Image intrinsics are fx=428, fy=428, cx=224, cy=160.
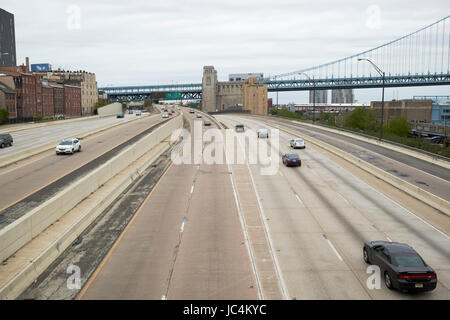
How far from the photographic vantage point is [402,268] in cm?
1381

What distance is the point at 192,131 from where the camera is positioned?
65.5 metres

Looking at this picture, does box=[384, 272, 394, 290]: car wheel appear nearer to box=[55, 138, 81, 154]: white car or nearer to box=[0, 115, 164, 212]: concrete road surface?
box=[0, 115, 164, 212]: concrete road surface

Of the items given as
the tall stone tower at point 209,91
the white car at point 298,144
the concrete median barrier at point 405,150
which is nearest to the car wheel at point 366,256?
the concrete median barrier at point 405,150

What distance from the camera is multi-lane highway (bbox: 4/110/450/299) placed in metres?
14.3

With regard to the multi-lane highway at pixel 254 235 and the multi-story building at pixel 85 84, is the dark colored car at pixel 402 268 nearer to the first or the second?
the multi-lane highway at pixel 254 235

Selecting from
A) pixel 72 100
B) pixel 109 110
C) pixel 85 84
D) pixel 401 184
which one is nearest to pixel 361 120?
pixel 109 110

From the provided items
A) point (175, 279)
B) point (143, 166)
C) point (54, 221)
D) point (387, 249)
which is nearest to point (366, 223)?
point (387, 249)

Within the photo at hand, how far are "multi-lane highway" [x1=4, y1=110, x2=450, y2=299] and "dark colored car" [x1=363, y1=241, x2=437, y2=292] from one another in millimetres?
391

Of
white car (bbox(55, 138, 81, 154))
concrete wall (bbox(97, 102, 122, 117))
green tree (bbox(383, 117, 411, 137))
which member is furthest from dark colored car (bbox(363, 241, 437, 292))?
concrete wall (bbox(97, 102, 122, 117))

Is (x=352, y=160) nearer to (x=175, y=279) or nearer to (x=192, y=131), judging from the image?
(x=175, y=279)

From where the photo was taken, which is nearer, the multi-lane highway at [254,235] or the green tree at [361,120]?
the multi-lane highway at [254,235]

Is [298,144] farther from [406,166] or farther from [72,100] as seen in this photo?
[72,100]

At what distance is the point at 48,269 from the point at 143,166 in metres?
20.3

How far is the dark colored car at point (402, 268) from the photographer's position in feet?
44.2
